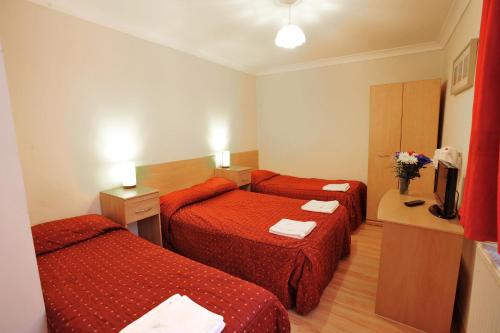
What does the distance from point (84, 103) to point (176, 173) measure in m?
1.27

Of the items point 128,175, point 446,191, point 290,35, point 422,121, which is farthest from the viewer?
point 422,121

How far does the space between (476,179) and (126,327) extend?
1.54 metres

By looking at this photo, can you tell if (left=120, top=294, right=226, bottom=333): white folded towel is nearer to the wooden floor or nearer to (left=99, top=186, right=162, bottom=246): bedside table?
the wooden floor

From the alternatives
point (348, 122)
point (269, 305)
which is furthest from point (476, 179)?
point (348, 122)

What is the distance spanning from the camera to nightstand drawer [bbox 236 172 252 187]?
3.59m

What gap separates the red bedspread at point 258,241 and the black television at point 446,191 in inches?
32.0

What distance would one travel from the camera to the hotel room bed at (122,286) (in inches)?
45.2

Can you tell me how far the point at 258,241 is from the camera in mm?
1952

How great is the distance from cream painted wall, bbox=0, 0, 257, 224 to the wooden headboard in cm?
10

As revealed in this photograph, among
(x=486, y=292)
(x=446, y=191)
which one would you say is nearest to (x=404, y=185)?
(x=446, y=191)

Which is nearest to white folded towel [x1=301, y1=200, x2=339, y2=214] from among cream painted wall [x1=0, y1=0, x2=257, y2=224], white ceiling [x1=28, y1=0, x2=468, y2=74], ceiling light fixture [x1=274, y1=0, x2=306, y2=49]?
ceiling light fixture [x1=274, y1=0, x2=306, y2=49]

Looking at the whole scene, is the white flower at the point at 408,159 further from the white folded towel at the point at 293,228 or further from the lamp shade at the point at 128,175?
the lamp shade at the point at 128,175

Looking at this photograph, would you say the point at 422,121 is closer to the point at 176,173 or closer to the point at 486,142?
the point at 486,142

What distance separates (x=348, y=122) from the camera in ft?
12.8
